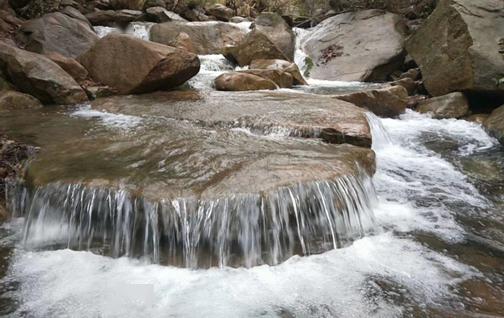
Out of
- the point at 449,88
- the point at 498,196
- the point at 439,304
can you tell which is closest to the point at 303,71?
the point at 449,88

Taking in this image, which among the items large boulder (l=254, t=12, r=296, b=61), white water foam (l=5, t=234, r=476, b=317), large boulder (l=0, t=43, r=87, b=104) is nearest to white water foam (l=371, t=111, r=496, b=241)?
white water foam (l=5, t=234, r=476, b=317)

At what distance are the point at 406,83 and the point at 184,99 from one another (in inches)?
199

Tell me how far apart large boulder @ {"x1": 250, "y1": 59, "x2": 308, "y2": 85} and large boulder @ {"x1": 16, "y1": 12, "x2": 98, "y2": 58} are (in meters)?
3.83

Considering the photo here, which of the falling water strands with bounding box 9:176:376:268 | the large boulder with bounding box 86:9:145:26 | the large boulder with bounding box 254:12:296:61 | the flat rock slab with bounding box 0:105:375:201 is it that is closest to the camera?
the falling water strands with bounding box 9:176:376:268

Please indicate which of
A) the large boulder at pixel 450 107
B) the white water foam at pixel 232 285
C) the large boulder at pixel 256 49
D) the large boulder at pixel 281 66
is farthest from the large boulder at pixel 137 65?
the large boulder at pixel 450 107

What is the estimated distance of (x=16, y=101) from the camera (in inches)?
265

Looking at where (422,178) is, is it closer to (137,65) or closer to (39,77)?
(137,65)

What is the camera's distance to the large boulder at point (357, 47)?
1038cm

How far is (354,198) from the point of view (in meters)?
3.90

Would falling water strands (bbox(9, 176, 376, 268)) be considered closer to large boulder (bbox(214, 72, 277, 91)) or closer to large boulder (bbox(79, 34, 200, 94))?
large boulder (bbox(79, 34, 200, 94))

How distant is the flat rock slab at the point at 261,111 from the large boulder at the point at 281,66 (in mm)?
2416

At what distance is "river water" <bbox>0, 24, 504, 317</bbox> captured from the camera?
277 cm

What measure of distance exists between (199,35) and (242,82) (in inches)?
193

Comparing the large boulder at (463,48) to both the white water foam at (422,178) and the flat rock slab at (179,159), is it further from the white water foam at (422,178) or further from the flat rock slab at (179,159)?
the flat rock slab at (179,159)
